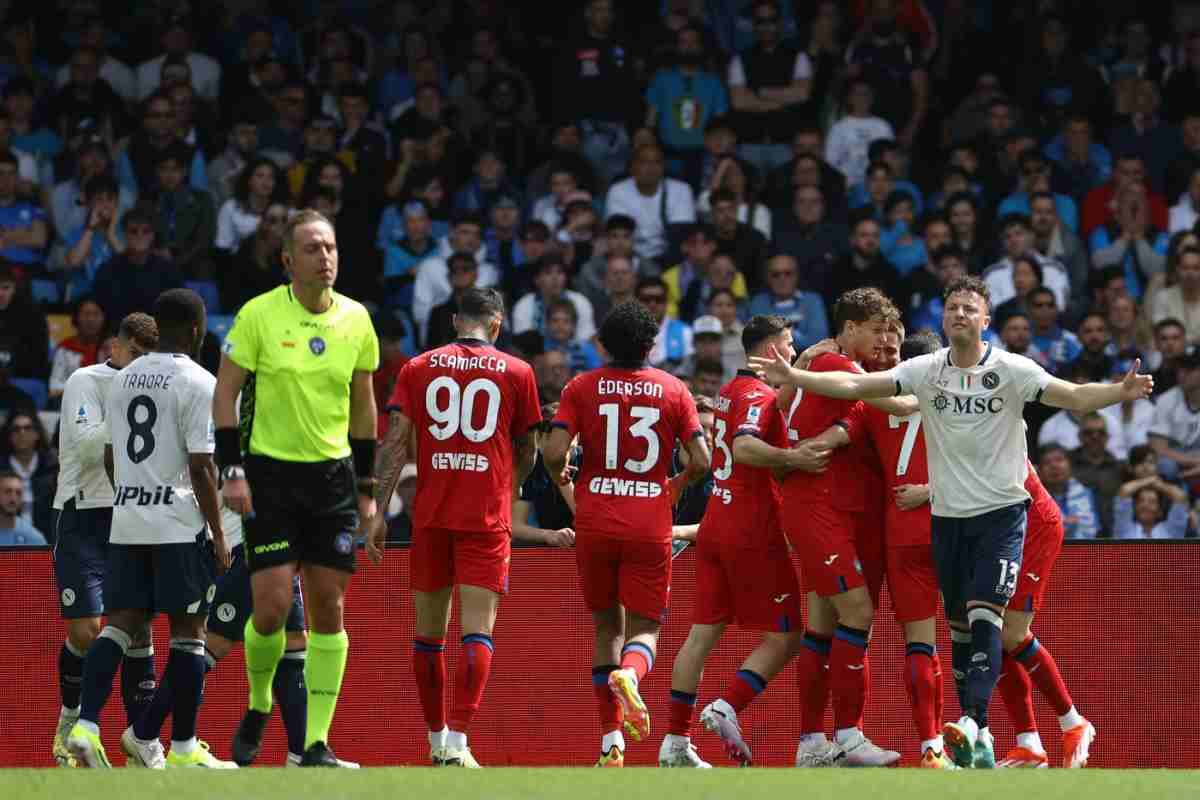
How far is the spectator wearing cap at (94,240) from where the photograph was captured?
58.5 ft

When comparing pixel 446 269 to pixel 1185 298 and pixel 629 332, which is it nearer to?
pixel 1185 298

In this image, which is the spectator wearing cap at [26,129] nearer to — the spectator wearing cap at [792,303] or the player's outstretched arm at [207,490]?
the spectator wearing cap at [792,303]

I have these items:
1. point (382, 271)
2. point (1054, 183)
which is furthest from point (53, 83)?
point (1054, 183)

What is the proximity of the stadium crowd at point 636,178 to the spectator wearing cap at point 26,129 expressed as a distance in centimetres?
4

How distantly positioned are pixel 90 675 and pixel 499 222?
8.60 metres

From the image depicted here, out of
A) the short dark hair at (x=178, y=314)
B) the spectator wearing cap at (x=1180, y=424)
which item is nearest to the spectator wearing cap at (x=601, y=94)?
the spectator wearing cap at (x=1180, y=424)

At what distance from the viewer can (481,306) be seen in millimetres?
10461

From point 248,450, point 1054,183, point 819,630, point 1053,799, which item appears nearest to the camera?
point 1053,799

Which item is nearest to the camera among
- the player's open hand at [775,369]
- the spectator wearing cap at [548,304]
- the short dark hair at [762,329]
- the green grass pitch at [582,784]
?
the green grass pitch at [582,784]

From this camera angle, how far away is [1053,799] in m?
7.79

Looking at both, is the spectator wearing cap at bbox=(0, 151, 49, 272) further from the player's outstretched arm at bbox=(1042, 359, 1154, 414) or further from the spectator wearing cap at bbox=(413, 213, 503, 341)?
the player's outstretched arm at bbox=(1042, 359, 1154, 414)

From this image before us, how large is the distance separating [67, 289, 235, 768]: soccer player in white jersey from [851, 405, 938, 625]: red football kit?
3.55 m

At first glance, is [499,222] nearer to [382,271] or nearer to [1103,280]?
[382,271]

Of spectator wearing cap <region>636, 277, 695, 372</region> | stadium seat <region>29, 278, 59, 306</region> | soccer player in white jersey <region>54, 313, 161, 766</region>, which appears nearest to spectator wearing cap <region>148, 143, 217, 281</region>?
stadium seat <region>29, 278, 59, 306</region>
